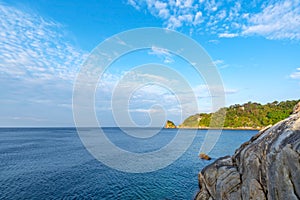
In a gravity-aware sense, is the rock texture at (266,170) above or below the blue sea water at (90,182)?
above

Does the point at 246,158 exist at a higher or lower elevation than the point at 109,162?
higher

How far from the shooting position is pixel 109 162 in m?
62.2

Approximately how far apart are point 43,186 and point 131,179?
18330 millimetres

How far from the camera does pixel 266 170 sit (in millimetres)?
15875

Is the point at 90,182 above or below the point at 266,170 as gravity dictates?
below

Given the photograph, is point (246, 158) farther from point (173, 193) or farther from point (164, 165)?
point (164, 165)

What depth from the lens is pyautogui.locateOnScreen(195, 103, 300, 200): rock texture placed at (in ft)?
46.3

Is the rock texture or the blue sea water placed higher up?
the rock texture

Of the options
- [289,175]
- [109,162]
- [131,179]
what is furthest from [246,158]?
[109,162]

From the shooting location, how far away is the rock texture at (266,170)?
1412 cm

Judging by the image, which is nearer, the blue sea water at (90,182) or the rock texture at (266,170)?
Answer: the rock texture at (266,170)

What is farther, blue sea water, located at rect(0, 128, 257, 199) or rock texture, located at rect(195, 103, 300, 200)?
blue sea water, located at rect(0, 128, 257, 199)

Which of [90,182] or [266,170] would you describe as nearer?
[266,170]

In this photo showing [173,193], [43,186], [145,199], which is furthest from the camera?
[43,186]
